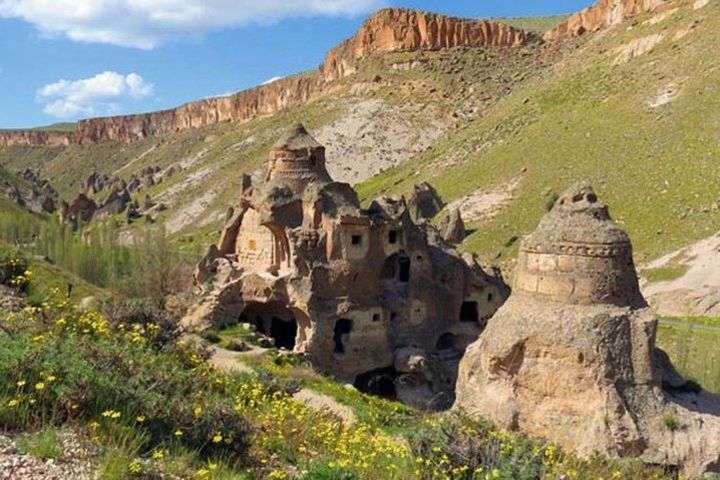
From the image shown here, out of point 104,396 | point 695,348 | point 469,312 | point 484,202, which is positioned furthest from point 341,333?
point 484,202

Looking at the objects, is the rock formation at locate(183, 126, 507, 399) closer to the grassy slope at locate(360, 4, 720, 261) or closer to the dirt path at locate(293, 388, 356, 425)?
the dirt path at locate(293, 388, 356, 425)

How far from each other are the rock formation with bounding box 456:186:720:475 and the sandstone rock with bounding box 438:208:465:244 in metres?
33.3

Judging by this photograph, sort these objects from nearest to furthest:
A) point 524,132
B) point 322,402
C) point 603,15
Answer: point 322,402 → point 524,132 → point 603,15

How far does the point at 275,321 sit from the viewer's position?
89.5 ft

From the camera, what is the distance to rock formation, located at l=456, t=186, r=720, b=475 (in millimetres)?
15078

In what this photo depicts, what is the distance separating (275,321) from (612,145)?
127 feet

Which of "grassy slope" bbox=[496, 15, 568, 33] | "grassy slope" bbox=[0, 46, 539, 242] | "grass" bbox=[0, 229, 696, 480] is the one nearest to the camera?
"grass" bbox=[0, 229, 696, 480]

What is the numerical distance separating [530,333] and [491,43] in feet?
366

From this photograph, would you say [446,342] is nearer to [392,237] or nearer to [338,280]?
[392,237]

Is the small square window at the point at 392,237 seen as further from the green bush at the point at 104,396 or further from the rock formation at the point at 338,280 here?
the green bush at the point at 104,396

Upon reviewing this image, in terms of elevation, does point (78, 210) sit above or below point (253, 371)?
above

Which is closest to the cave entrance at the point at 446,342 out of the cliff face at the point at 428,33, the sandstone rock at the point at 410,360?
the sandstone rock at the point at 410,360

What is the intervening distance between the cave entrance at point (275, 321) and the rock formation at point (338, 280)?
0.13 ft

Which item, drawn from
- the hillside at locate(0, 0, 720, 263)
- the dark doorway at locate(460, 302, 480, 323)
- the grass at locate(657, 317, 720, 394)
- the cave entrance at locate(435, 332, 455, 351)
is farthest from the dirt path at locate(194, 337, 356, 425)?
the hillside at locate(0, 0, 720, 263)
